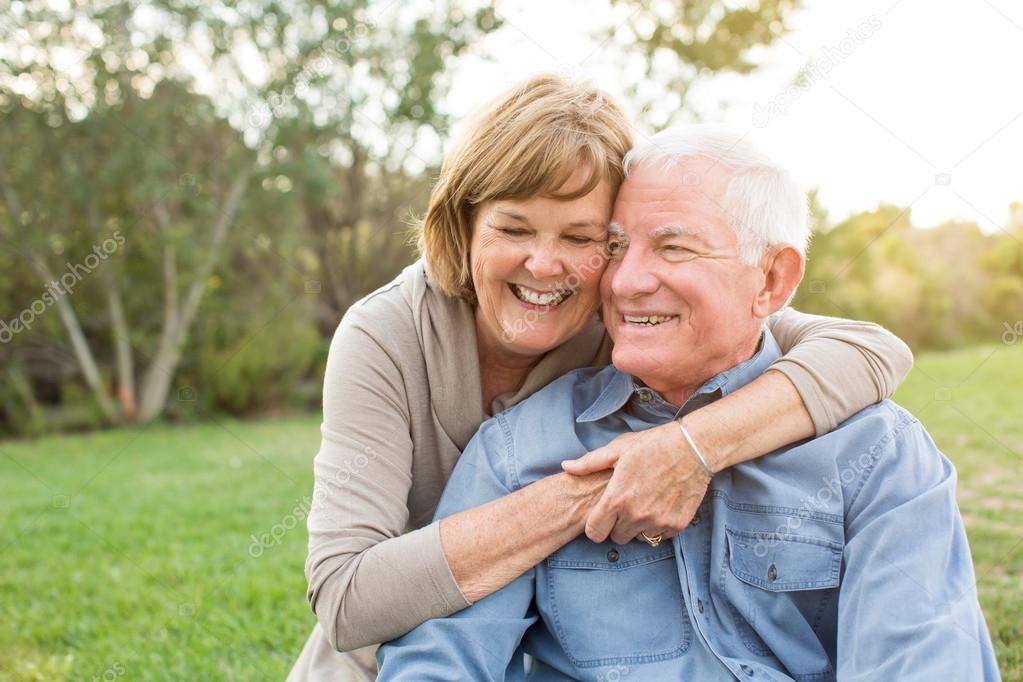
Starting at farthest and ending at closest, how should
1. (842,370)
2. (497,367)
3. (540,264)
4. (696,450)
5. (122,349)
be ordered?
(122,349), (497,367), (540,264), (842,370), (696,450)

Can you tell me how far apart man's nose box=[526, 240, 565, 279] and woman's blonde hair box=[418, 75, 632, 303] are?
0.42 feet

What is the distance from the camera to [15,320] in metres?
10.9

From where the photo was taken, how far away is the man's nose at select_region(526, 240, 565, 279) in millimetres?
2090

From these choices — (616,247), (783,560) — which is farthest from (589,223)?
(783,560)

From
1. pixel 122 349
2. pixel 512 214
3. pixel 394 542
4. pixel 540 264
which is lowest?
pixel 122 349

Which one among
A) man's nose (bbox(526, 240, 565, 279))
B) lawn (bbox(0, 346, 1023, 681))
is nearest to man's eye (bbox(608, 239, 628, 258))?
man's nose (bbox(526, 240, 565, 279))

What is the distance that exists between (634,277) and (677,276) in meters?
0.10

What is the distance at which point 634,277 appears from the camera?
6.64 ft

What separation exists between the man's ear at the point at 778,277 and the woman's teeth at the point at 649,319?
219 millimetres

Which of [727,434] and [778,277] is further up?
[778,277]

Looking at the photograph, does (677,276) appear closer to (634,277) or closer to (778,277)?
(634,277)

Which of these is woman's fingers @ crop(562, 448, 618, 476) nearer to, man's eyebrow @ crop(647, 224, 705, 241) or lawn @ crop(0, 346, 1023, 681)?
man's eyebrow @ crop(647, 224, 705, 241)

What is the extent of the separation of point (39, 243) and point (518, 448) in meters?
10.1

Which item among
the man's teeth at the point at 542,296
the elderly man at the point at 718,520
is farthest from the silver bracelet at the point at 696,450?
A: the man's teeth at the point at 542,296
